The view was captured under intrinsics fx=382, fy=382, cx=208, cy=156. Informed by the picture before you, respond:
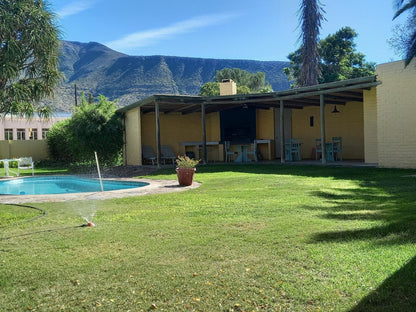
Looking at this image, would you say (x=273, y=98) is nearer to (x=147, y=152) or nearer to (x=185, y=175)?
(x=147, y=152)

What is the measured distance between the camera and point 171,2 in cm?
3000

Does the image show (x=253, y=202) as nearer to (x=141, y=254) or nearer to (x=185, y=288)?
(x=141, y=254)

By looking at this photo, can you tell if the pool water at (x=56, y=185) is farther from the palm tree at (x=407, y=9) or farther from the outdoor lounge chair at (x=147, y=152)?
the palm tree at (x=407, y=9)

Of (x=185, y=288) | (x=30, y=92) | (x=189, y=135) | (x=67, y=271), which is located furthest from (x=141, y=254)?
(x=189, y=135)

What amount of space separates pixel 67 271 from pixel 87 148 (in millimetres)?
13186

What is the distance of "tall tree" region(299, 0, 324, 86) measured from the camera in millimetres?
24825

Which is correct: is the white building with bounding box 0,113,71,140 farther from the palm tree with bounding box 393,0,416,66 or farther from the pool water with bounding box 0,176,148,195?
the palm tree with bounding box 393,0,416,66

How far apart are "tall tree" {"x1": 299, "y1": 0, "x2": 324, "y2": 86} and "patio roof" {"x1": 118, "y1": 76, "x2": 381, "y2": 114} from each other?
373 inches

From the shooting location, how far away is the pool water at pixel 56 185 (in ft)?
34.1

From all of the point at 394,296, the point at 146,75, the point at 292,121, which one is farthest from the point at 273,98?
the point at 146,75

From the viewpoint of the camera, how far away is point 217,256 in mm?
3334

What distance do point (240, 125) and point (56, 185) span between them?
8.12m

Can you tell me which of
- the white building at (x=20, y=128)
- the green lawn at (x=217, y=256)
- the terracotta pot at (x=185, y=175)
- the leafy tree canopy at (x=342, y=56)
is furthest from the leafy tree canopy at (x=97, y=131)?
the leafy tree canopy at (x=342, y=56)

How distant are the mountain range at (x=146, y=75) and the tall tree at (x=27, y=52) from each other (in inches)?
2189
